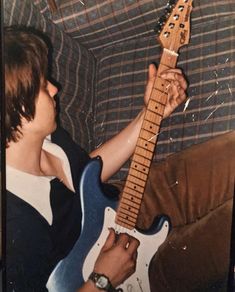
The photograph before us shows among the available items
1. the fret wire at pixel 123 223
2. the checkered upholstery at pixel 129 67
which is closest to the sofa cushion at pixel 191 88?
the checkered upholstery at pixel 129 67

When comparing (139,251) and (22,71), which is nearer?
(22,71)

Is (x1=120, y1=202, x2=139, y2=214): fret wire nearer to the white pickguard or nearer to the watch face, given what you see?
the white pickguard

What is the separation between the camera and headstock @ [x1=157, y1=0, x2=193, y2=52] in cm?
104

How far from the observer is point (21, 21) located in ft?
3.36

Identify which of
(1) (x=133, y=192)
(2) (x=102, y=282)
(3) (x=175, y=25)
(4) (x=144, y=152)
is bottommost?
(2) (x=102, y=282)

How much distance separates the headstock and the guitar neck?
2 centimetres

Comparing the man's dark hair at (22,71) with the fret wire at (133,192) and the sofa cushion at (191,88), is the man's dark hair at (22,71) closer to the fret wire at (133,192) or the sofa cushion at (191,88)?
the sofa cushion at (191,88)

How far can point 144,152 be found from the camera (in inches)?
42.9

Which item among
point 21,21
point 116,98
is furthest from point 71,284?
point 21,21

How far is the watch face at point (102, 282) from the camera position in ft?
3.68

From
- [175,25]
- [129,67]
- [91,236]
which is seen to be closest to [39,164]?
[91,236]

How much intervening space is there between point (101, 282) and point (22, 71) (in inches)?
22.1

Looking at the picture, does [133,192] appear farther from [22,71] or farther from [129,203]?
[22,71]

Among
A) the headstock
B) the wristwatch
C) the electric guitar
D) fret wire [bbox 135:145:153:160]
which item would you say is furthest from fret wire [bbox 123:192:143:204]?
the headstock
